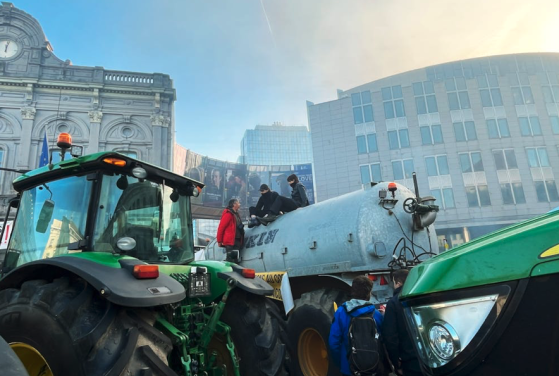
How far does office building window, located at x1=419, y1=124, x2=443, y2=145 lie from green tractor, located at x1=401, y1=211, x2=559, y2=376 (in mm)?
32736

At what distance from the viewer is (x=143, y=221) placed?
3797 millimetres

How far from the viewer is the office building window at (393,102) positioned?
33.1 metres

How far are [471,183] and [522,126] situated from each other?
733 centimetres

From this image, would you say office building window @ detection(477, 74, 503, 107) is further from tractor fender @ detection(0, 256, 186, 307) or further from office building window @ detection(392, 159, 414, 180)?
tractor fender @ detection(0, 256, 186, 307)

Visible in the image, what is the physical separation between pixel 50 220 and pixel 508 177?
3432cm

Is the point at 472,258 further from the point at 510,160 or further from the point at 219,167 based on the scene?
the point at 219,167

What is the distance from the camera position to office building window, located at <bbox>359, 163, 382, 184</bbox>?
31.8 m

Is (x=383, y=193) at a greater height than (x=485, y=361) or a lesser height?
greater

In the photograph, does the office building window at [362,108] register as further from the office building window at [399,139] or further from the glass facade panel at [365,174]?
the glass facade panel at [365,174]

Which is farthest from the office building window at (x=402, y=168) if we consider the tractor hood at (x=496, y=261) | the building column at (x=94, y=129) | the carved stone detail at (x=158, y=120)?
the tractor hood at (x=496, y=261)

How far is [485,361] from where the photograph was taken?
55.2 inches

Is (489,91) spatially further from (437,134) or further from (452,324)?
(452,324)

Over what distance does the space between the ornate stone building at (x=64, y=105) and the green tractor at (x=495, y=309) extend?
72.8ft

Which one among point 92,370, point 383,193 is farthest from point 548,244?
point 383,193
